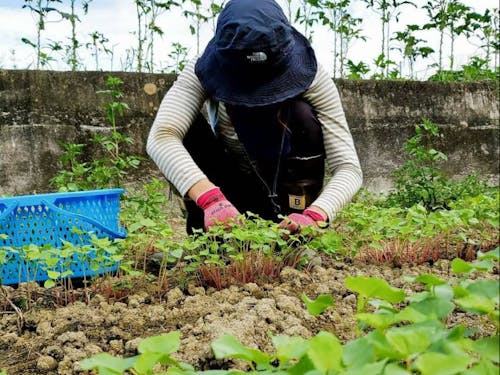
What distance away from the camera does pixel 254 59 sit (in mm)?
2014

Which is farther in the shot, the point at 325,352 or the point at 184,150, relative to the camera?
the point at 184,150

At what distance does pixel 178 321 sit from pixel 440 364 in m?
1.18

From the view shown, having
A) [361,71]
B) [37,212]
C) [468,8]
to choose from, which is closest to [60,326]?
[37,212]

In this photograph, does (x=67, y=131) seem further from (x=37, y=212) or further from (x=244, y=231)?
(x=244, y=231)

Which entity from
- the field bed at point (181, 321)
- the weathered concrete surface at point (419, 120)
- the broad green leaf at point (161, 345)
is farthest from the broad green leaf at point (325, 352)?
the weathered concrete surface at point (419, 120)

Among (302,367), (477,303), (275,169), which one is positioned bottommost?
(302,367)

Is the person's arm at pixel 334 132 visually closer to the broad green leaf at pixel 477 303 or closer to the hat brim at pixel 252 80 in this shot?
the hat brim at pixel 252 80

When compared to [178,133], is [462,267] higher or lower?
lower

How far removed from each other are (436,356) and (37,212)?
68.4 inches

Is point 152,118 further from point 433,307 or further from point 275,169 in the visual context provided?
point 433,307

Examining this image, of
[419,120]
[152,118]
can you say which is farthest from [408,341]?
[419,120]

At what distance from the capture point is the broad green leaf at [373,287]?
0.79m

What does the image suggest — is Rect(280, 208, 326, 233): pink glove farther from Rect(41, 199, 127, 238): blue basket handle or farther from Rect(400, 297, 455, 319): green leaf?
Rect(400, 297, 455, 319): green leaf

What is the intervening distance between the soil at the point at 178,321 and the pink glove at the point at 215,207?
0.23 metres
